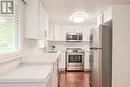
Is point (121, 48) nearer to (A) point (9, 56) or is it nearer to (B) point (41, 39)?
(B) point (41, 39)

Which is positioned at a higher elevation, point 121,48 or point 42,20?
point 42,20

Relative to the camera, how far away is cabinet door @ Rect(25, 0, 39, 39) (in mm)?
2891

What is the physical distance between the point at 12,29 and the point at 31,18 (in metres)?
0.54

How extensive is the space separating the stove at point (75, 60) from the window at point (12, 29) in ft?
16.0

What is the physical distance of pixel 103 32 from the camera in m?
3.74

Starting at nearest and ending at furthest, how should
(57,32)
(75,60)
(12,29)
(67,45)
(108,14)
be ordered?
(12,29)
(108,14)
(75,60)
(57,32)
(67,45)

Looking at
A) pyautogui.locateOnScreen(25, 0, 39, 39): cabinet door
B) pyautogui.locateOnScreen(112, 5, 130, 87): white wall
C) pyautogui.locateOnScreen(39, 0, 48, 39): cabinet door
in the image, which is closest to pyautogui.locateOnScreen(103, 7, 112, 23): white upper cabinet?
pyautogui.locateOnScreen(112, 5, 130, 87): white wall

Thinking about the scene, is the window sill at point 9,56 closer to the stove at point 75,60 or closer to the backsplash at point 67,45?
the stove at point 75,60

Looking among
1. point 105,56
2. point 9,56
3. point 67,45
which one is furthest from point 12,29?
point 67,45

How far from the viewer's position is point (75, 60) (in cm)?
748

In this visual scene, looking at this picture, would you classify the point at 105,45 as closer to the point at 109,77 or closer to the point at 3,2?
Answer: the point at 109,77

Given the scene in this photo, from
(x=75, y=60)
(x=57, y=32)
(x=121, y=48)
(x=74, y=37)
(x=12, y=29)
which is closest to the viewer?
(x=12, y=29)

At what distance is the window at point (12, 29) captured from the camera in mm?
2052

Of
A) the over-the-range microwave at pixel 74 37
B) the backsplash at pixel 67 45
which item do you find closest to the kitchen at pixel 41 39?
the over-the-range microwave at pixel 74 37
